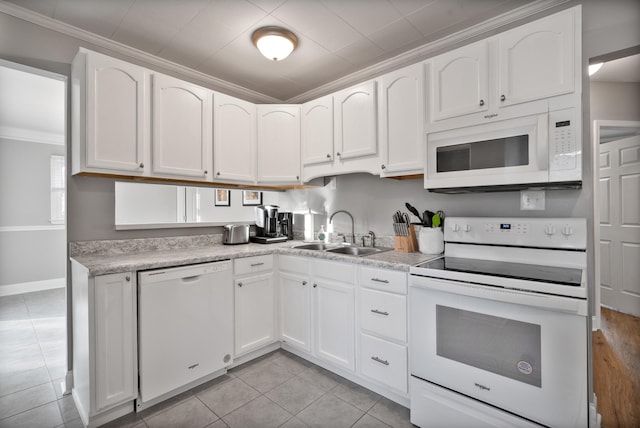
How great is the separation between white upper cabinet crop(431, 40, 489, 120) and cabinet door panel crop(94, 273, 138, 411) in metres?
2.22

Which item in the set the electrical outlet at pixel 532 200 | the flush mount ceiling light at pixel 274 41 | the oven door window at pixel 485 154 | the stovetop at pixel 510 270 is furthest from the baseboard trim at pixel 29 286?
the electrical outlet at pixel 532 200

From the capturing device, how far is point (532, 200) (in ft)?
6.17

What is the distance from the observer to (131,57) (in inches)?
93.8

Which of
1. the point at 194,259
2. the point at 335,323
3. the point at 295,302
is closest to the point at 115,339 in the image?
the point at 194,259

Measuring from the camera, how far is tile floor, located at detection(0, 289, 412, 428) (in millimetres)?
1710

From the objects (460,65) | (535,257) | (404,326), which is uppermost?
Result: (460,65)

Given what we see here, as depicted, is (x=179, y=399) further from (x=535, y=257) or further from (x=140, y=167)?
(x=535, y=257)

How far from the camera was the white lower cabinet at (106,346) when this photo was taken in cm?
161

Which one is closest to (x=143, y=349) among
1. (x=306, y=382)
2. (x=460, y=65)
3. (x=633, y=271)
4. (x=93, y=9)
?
(x=306, y=382)

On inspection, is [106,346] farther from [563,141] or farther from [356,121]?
[563,141]

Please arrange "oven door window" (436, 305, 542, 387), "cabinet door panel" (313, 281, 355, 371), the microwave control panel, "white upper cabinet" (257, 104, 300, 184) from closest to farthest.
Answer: "oven door window" (436, 305, 542, 387) < the microwave control panel < "cabinet door panel" (313, 281, 355, 371) < "white upper cabinet" (257, 104, 300, 184)

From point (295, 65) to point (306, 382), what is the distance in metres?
2.58

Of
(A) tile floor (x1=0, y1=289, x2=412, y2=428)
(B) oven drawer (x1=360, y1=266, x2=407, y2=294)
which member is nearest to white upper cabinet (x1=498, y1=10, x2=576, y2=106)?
(B) oven drawer (x1=360, y1=266, x2=407, y2=294)

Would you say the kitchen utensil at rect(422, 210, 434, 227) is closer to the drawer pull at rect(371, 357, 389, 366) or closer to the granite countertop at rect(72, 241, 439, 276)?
the granite countertop at rect(72, 241, 439, 276)
